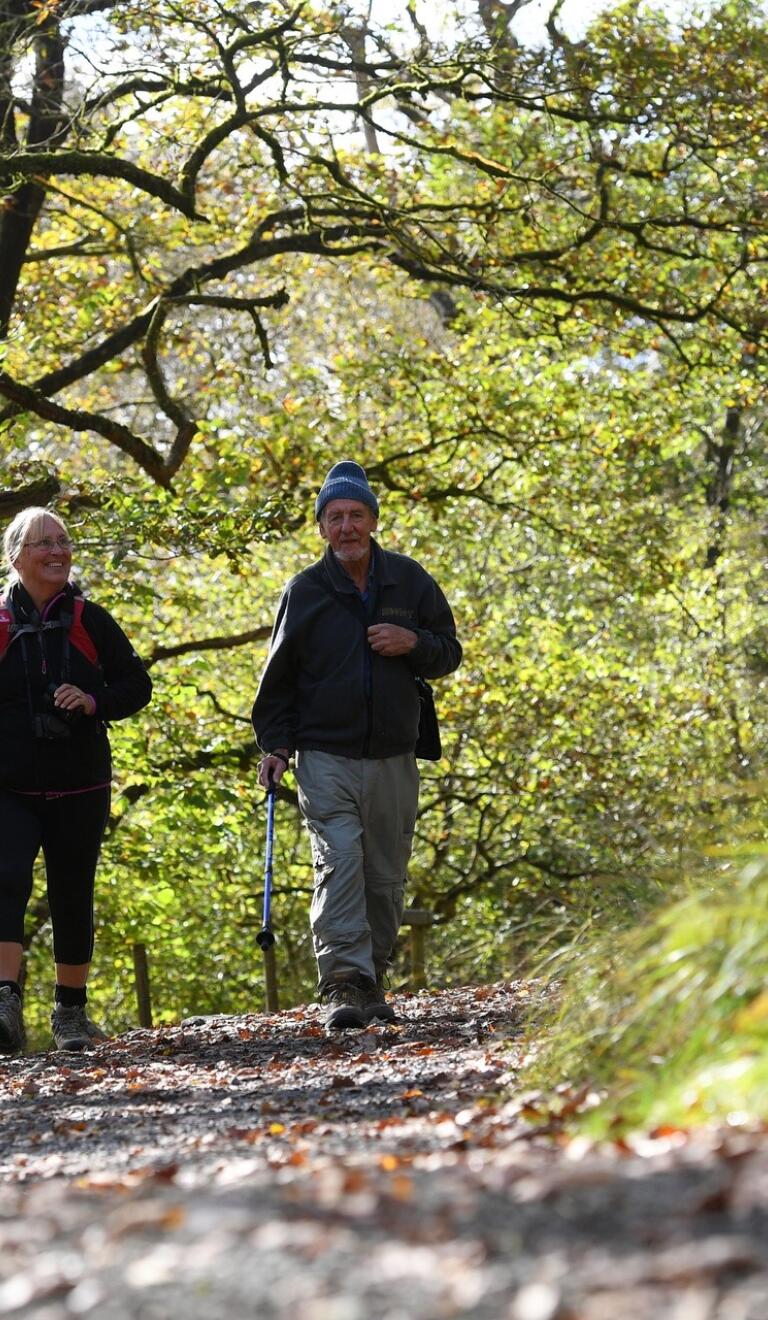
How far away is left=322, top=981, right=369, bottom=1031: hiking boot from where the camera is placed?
7223 mm

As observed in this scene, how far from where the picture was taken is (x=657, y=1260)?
8.04 ft

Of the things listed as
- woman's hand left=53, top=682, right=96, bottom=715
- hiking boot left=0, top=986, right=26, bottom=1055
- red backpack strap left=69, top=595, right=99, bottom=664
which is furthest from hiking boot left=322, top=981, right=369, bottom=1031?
red backpack strap left=69, top=595, right=99, bottom=664

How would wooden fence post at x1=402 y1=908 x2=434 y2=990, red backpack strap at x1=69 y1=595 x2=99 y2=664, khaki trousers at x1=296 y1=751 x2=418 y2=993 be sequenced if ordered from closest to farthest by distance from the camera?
1. khaki trousers at x1=296 y1=751 x2=418 y2=993
2. red backpack strap at x1=69 y1=595 x2=99 y2=664
3. wooden fence post at x1=402 y1=908 x2=434 y2=990

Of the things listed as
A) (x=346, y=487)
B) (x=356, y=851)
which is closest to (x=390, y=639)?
(x=346, y=487)

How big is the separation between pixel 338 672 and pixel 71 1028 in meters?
2.01

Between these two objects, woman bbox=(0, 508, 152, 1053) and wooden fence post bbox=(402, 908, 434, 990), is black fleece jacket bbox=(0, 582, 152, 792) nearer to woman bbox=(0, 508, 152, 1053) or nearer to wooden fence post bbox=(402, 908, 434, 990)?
woman bbox=(0, 508, 152, 1053)

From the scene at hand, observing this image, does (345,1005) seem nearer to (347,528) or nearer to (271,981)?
(347,528)

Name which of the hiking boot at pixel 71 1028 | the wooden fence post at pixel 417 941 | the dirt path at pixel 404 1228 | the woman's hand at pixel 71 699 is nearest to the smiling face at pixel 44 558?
the woman's hand at pixel 71 699

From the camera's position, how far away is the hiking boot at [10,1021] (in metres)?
7.43

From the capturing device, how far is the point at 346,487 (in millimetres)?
7602

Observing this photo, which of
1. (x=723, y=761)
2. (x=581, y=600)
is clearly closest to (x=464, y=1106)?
(x=723, y=761)

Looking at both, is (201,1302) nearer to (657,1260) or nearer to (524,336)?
(657,1260)

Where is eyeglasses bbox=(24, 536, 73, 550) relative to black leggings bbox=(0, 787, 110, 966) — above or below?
above

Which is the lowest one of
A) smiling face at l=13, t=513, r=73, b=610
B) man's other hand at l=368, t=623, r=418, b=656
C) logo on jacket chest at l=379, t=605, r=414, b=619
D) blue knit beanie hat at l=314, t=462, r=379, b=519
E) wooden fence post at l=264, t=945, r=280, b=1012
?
wooden fence post at l=264, t=945, r=280, b=1012
